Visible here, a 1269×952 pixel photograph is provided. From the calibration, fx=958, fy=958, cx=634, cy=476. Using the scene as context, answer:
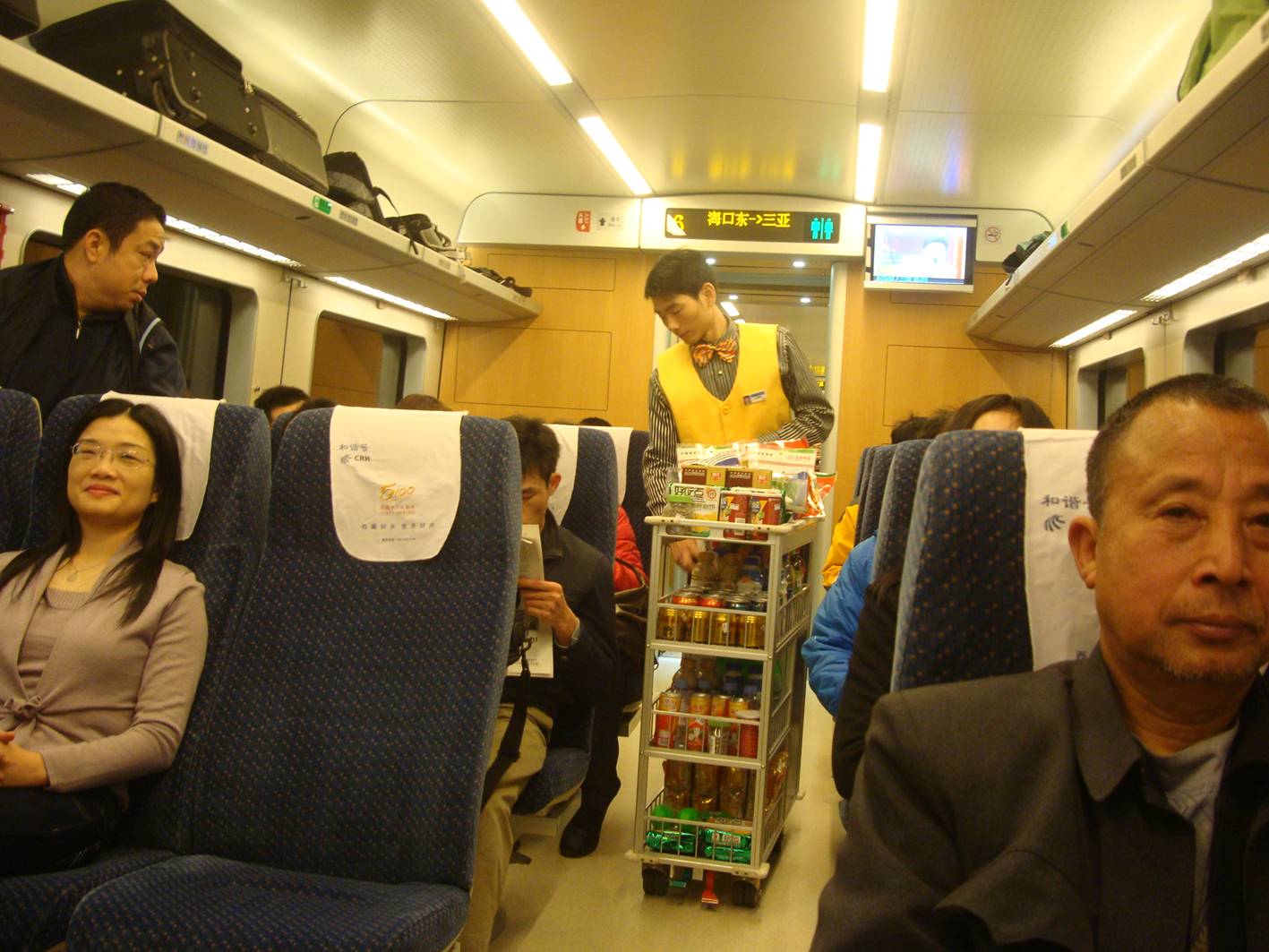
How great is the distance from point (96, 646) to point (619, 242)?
20.3 ft

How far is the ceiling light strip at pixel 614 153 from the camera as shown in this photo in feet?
19.6

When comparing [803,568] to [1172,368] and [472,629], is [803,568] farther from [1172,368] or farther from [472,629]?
[1172,368]

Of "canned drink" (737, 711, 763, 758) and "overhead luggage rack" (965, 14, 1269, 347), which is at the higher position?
"overhead luggage rack" (965, 14, 1269, 347)

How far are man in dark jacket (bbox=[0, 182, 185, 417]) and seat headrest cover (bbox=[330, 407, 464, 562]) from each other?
1.37 metres

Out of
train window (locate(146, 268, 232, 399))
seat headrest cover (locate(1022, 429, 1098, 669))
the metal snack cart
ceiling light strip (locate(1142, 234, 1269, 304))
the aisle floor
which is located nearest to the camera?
seat headrest cover (locate(1022, 429, 1098, 669))

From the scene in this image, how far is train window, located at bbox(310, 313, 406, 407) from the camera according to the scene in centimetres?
661

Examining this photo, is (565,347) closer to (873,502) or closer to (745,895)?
(873,502)

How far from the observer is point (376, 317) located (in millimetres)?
6754

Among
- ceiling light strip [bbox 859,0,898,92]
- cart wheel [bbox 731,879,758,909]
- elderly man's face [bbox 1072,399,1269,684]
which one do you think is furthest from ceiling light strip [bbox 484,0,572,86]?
elderly man's face [bbox 1072,399,1269,684]

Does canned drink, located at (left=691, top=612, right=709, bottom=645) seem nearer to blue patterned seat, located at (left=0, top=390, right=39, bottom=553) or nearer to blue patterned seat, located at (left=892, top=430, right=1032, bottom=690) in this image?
blue patterned seat, located at (left=892, top=430, right=1032, bottom=690)

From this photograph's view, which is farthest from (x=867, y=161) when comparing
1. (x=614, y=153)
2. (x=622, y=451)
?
(x=622, y=451)

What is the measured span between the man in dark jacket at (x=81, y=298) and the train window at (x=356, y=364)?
10.7 feet

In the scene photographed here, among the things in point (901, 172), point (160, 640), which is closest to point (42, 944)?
point (160, 640)

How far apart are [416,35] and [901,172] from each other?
3.36 metres
